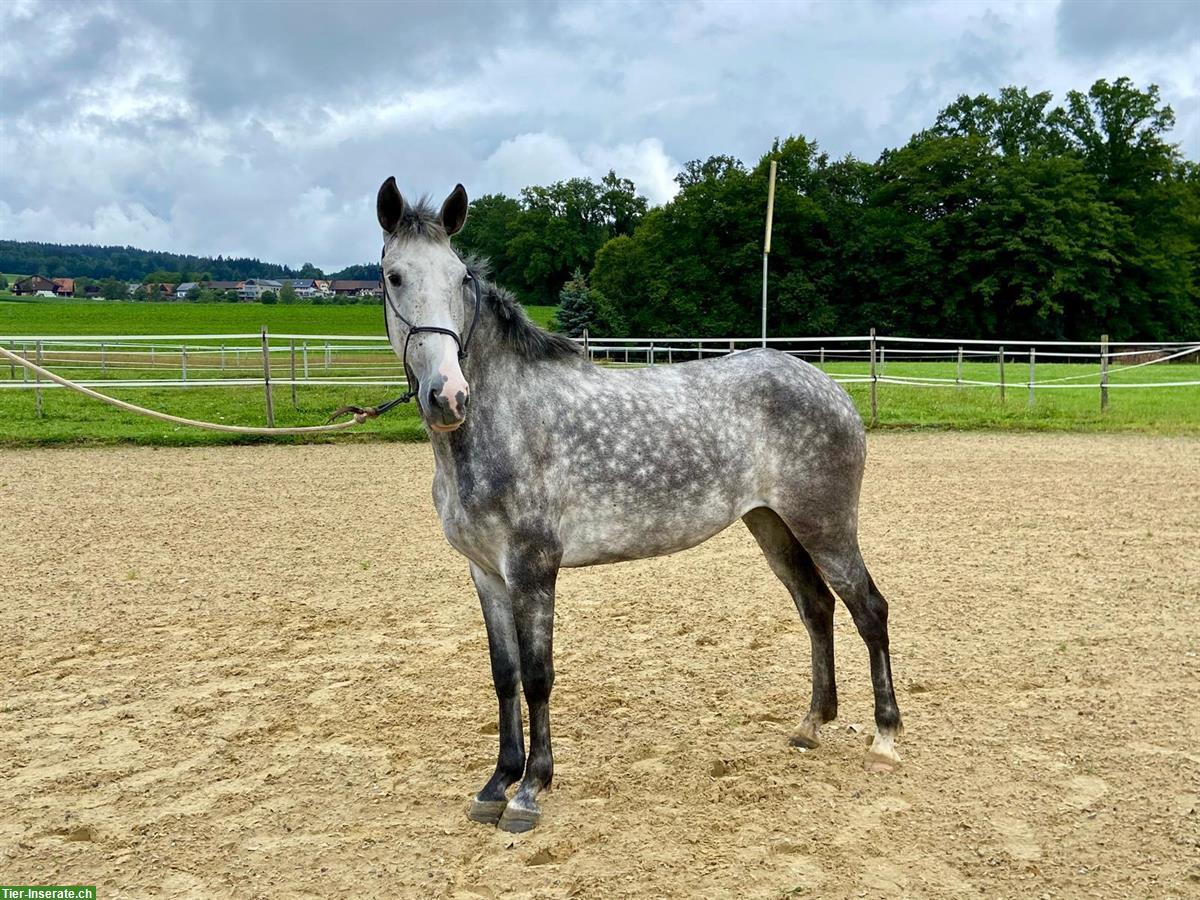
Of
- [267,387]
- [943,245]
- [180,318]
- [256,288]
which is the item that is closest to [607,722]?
[267,387]

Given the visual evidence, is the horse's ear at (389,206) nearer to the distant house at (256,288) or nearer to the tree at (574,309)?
the tree at (574,309)

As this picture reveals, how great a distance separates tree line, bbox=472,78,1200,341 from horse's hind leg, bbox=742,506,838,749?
120ft

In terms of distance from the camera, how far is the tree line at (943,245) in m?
42.7

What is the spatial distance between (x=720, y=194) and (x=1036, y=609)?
42.1 meters

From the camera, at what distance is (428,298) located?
3164mm

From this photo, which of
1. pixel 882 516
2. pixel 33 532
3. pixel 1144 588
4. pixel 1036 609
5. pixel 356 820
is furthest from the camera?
pixel 882 516

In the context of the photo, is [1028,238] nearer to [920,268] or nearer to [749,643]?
[920,268]

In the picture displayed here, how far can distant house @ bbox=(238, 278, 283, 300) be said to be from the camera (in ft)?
222

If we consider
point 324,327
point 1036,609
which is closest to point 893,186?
point 324,327

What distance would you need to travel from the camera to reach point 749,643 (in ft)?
18.3

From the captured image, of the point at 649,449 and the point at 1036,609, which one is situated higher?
the point at 649,449

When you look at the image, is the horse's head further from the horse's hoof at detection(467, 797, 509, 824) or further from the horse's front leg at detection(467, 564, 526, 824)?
the horse's hoof at detection(467, 797, 509, 824)

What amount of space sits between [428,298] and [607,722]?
8.16 feet

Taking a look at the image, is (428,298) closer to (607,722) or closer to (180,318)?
(607,722)
